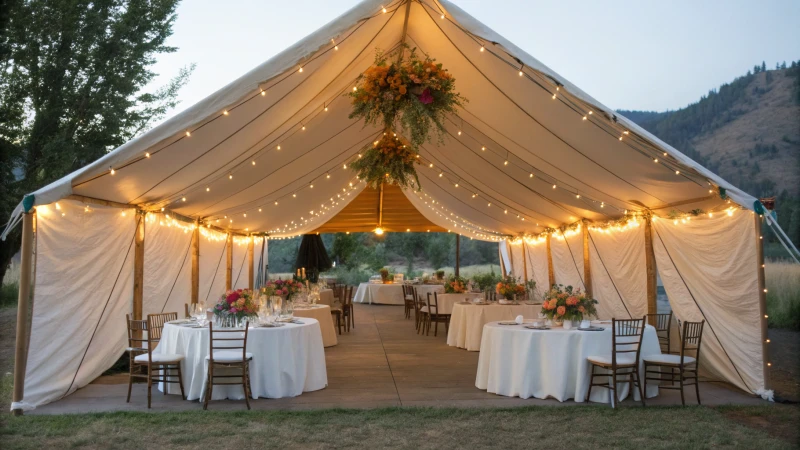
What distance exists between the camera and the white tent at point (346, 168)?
514 cm

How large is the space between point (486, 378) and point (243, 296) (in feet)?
9.03

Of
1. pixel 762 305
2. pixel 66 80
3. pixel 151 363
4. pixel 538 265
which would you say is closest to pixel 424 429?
pixel 151 363

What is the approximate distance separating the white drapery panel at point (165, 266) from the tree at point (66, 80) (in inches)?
82.6

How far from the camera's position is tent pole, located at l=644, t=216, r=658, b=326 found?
8031 millimetres

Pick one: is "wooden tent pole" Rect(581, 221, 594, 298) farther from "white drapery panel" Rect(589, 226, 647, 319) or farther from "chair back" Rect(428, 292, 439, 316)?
"chair back" Rect(428, 292, 439, 316)

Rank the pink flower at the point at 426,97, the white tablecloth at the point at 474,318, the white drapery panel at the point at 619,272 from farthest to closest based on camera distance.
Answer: the white tablecloth at the point at 474,318 → the white drapery panel at the point at 619,272 → the pink flower at the point at 426,97

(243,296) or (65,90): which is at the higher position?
(65,90)

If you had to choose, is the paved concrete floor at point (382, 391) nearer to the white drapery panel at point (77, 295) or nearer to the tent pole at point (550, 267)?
the white drapery panel at point (77, 295)

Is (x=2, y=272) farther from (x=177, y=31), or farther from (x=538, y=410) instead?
(x=538, y=410)

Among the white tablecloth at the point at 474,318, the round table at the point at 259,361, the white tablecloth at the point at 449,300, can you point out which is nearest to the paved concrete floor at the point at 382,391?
the round table at the point at 259,361

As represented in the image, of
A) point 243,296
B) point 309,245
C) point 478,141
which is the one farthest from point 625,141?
point 309,245

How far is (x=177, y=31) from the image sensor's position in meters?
11.4

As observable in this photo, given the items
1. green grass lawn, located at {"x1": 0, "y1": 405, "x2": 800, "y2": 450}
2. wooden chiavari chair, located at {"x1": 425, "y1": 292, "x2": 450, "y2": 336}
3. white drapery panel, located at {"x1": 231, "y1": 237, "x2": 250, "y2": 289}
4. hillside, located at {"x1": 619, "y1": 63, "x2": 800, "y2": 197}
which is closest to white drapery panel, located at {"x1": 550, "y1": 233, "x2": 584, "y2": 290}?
wooden chiavari chair, located at {"x1": 425, "y1": 292, "x2": 450, "y2": 336}

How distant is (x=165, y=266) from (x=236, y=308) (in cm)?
313
